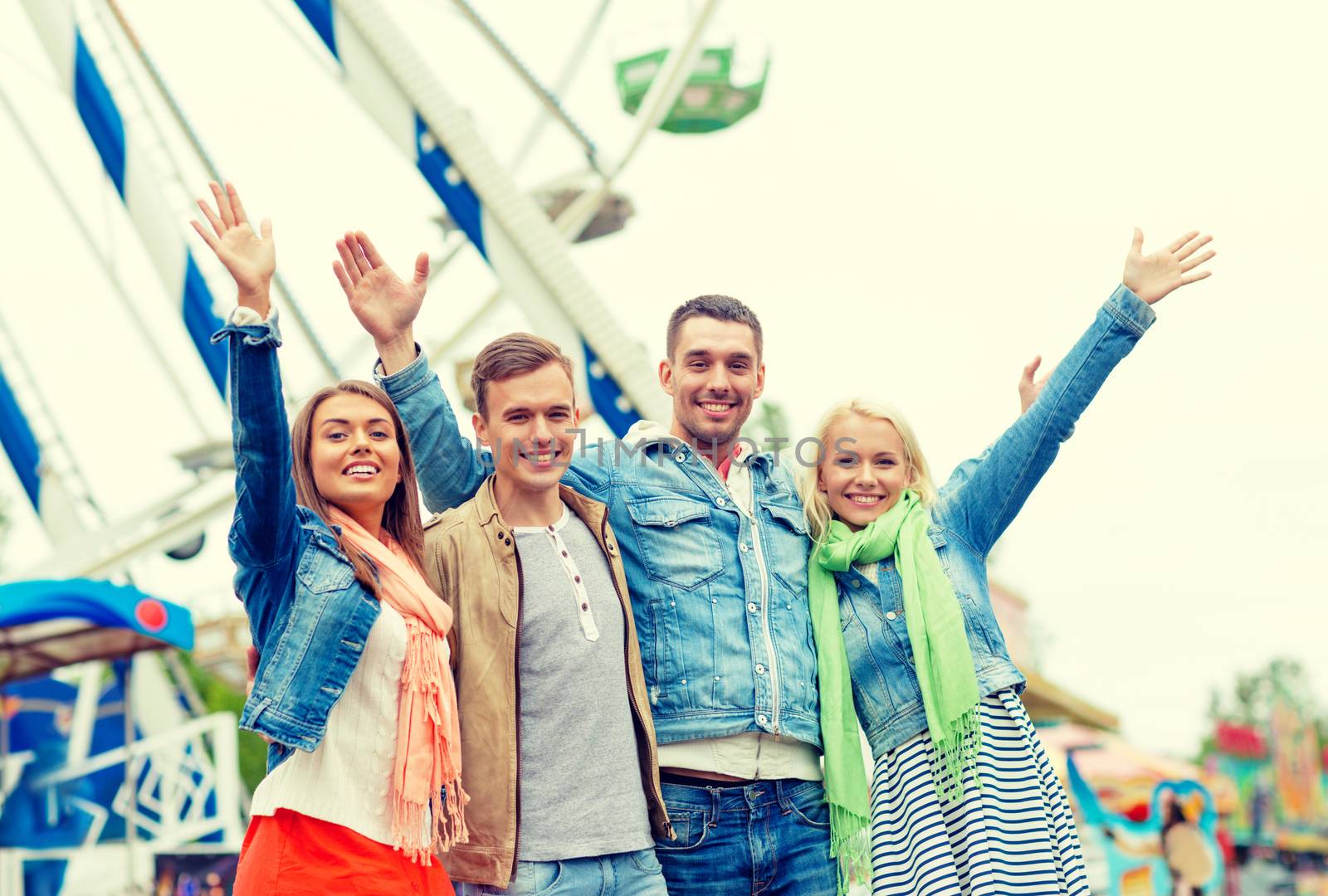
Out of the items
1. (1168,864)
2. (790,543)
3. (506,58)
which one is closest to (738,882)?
(790,543)

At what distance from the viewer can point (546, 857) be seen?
2547mm

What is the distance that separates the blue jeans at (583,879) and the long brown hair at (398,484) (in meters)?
0.63

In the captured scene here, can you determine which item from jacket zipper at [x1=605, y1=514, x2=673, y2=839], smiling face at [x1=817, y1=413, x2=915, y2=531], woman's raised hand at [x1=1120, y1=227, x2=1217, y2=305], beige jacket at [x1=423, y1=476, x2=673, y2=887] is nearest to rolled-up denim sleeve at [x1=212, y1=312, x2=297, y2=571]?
beige jacket at [x1=423, y1=476, x2=673, y2=887]

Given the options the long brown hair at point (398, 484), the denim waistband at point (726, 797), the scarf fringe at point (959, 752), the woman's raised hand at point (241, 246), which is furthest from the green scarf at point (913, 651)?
the woman's raised hand at point (241, 246)

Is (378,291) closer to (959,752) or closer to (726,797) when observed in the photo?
(726,797)

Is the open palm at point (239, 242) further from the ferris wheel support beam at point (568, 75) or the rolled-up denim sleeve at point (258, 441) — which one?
the ferris wheel support beam at point (568, 75)

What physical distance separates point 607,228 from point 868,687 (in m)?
5.59

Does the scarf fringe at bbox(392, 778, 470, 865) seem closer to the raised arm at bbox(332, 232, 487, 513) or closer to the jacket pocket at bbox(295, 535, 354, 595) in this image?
the jacket pocket at bbox(295, 535, 354, 595)

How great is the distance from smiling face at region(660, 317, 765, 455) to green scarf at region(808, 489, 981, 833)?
36cm

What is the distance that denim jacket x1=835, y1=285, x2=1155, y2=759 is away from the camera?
10.0 ft

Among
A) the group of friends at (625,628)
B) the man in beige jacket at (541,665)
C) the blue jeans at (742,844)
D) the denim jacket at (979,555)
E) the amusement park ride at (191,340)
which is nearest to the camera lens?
the group of friends at (625,628)

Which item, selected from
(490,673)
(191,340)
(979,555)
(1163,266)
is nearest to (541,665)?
(490,673)

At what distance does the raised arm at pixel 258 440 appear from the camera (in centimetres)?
240

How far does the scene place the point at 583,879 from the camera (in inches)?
100
